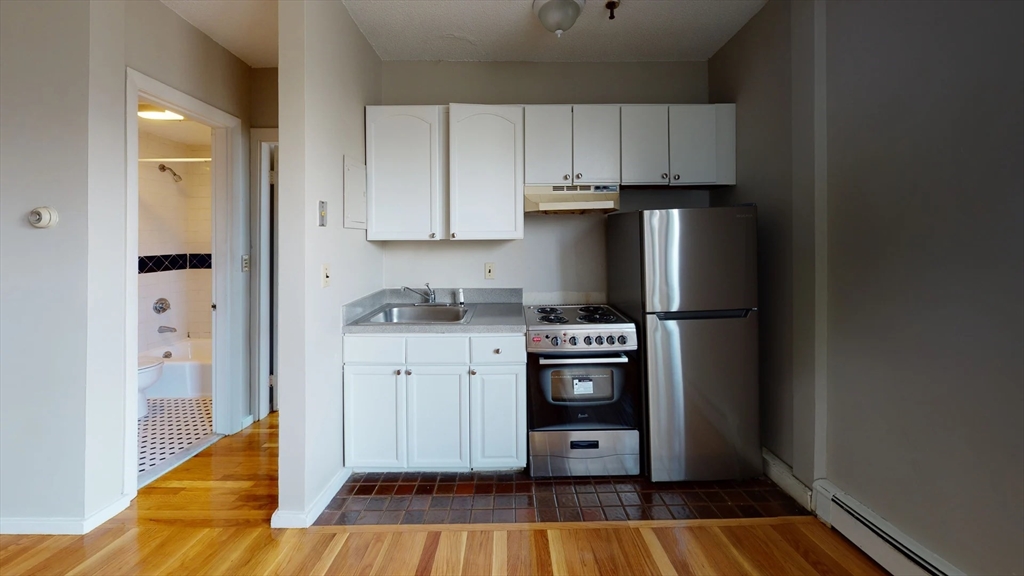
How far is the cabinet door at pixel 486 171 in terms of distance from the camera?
2.87 metres

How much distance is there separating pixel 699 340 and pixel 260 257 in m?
3.00

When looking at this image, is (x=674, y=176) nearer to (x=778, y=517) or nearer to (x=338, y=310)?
(x=778, y=517)

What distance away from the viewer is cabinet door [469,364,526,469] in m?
2.57

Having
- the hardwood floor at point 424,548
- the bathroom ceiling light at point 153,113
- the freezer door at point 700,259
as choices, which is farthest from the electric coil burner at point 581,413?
the bathroom ceiling light at point 153,113

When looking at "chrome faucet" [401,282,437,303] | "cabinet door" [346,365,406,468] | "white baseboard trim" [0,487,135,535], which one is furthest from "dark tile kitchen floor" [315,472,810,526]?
"chrome faucet" [401,282,437,303]

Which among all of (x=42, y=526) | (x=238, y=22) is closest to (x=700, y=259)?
(x=238, y=22)

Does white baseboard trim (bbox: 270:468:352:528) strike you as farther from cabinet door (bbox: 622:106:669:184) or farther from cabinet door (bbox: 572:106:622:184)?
cabinet door (bbox: 622:106:669:184)

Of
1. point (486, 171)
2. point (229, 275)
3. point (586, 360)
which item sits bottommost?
point (586, 360)

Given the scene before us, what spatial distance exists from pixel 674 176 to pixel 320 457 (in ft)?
8.37

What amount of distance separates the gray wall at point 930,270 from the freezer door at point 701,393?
420 mm

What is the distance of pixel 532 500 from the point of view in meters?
2.35

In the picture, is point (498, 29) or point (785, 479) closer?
point (785, 479)

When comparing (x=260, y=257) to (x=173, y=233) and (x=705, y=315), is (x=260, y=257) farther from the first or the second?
(x=705, y=315)

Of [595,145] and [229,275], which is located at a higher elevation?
[595,145]
